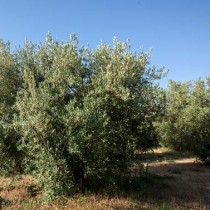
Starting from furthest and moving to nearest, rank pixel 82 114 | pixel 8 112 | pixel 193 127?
1. pixel 193 127
2. pixel 8 112
3. pixel 82 114

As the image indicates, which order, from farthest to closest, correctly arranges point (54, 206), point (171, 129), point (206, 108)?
point (171, 129) → point (206, 108) → point (54, 206)

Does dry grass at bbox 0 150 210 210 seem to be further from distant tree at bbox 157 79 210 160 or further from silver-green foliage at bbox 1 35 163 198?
distant tree at bbox 157 79 210 160

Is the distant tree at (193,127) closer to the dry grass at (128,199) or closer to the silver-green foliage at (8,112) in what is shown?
the dry grass at (128,199)

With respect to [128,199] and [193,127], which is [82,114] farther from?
[193,127]

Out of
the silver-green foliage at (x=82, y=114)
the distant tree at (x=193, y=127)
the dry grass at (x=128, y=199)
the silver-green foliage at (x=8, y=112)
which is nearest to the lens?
the dry grass at (x=128, y=199)

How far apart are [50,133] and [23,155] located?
3461 millimetres

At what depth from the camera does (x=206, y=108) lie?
4294 centimetres

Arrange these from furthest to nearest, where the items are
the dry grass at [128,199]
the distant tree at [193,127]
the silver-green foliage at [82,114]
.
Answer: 1. the distant tree at [193,127]
2. the silver-green foliage at [82,114]
3. the dry grass at [128,199]

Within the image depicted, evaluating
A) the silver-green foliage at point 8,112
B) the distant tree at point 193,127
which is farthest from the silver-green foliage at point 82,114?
the distant tree at point 193,127

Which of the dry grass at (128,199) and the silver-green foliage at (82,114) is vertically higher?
the silver-green foliage at (82,114)

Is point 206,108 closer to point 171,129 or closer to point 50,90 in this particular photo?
point 171,129

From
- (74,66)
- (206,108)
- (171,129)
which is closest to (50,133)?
(74,66)

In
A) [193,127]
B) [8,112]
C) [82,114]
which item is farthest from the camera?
[193,127]

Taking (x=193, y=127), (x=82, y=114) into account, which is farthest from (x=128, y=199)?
(x=193, y=127)
